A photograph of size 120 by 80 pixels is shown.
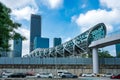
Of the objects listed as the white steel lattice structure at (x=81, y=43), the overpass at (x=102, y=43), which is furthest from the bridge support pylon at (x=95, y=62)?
the white steel lattice structure at (x=81, y=43)

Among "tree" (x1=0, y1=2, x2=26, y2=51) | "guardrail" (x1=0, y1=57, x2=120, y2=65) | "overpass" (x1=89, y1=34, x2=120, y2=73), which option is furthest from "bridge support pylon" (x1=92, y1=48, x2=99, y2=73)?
"tree" (x1=0, y1=2, x2=26, y2=51)

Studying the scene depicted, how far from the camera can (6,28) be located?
12.0 metres

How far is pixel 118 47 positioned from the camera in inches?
6481

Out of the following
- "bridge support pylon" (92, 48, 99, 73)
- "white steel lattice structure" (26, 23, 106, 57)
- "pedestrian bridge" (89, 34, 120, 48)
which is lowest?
"bridge support pylon" (92, 48, 99, 73)

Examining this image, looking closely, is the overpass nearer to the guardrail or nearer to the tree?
the guardrail

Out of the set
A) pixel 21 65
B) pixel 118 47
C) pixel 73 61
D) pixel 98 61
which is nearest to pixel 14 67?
pixel 21 65

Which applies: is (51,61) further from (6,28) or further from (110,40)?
(6,28)

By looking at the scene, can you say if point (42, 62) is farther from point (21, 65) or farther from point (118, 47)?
point (118, 47)

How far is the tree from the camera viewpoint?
1175 centimetres

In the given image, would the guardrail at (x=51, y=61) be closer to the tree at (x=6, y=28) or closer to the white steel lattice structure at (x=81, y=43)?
the white steel lattice structure at (x=81, y=43)

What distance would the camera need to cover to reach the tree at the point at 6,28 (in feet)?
38.5

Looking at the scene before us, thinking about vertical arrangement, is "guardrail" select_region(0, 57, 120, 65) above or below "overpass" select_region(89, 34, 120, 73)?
below

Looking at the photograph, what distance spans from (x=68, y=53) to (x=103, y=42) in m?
→ 77.3

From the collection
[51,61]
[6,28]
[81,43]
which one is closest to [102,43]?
[51,61]
